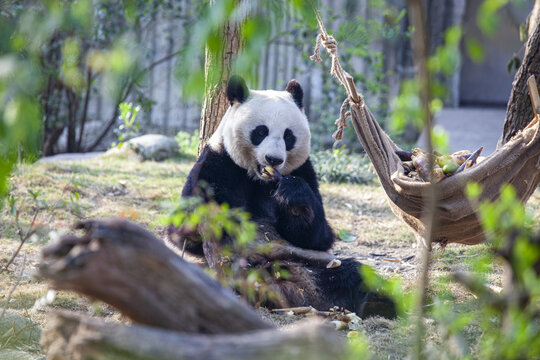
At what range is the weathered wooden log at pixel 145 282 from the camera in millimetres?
1496

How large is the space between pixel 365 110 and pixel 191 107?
7878 millimetres

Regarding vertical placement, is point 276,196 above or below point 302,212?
above

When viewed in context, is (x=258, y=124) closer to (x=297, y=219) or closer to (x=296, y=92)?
(x=296, y=92)

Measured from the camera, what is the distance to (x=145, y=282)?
1.54 meters

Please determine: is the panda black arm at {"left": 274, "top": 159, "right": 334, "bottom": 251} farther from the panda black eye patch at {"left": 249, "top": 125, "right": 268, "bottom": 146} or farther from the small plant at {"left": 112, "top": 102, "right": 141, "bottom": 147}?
the small plant at {"left": 112, "top": 102, "right": 141, "bottom": 147}

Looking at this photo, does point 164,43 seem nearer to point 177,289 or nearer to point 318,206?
point 318,206

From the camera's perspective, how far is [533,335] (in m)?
1.62

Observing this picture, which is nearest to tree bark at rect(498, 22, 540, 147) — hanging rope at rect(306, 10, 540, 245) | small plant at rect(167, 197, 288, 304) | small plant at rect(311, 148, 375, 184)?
hanging rope at rect(306, 10, 540, 245)

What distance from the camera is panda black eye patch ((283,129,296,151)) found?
13.5ft

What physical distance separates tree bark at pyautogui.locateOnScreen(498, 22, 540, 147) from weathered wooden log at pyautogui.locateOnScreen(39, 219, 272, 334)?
12.2 feet

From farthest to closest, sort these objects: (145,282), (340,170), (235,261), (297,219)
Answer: (340,170) → (297,219) → (235,261) → (145,282)

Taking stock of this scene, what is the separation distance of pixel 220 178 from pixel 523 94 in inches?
99.5

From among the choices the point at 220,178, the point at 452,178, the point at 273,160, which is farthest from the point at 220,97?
the point at 452,178

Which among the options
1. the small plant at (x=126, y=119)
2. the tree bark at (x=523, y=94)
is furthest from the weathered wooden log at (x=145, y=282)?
the small plant at (x=126, y=119)
